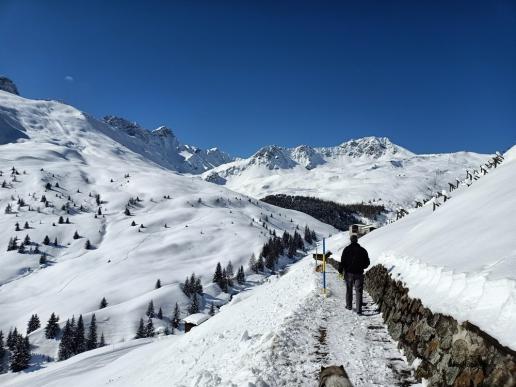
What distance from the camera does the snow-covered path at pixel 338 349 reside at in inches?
423

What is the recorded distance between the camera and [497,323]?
23.7ft

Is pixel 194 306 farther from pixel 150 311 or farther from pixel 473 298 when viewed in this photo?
pixel 473 298

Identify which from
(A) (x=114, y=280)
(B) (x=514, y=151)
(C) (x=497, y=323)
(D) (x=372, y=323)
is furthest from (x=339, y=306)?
(A) (x=114, y=280)

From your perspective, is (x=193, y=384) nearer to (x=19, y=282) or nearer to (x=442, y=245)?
(x=442, y=245)

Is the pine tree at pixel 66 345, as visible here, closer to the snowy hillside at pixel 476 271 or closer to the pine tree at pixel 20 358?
the pine tree at pixel 20 358

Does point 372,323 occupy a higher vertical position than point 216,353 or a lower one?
higher

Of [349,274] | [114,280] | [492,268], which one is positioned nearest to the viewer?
[492,268]

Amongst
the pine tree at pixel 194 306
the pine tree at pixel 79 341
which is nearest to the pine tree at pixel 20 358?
the pine tree at pixel 79 341

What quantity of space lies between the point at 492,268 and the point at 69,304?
18368 cm

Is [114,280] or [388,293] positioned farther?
[114,280]

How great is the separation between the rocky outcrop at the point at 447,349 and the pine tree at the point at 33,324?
161 metres

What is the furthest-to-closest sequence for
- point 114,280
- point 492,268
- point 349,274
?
point 114,280 < point 349,274 < point 492,268

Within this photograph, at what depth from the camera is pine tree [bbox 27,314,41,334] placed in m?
147

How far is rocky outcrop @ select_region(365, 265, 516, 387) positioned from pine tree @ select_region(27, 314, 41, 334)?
161 metres
